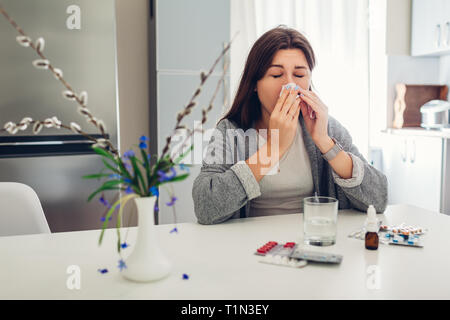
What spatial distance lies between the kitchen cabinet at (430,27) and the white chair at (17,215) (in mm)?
3080

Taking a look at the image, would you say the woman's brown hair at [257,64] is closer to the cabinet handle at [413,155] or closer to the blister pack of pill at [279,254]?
the blister pack of pill at [279,254]

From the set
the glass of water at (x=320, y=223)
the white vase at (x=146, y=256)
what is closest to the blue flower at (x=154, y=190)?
the white vase at (x=146, y=256)

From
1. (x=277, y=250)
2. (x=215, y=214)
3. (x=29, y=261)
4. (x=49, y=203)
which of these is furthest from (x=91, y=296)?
(x=49, y=203)

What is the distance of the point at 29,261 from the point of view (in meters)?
0.90

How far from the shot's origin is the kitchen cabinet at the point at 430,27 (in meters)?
3.22

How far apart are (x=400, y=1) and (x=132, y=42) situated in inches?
88.2

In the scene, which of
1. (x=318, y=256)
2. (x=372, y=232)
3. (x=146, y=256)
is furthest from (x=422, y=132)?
(x=146, y=256)

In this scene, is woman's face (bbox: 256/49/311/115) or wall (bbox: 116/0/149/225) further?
wall (bbox: 116/0/149/225)

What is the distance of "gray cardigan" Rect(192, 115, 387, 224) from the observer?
120 cm

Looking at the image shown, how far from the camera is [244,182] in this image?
3.91ft

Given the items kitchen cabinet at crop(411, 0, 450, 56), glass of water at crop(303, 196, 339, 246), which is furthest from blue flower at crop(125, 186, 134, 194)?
kitchen cabinet at crop(411, 0, 450, 56)

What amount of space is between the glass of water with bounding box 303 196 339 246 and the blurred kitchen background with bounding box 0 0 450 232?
5.43ft

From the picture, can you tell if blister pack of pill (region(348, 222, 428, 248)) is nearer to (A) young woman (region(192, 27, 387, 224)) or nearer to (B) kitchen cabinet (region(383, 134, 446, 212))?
(A) young woman (region(192, 27, 387, 224))

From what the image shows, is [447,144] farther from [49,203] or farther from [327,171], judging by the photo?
[49,203]
